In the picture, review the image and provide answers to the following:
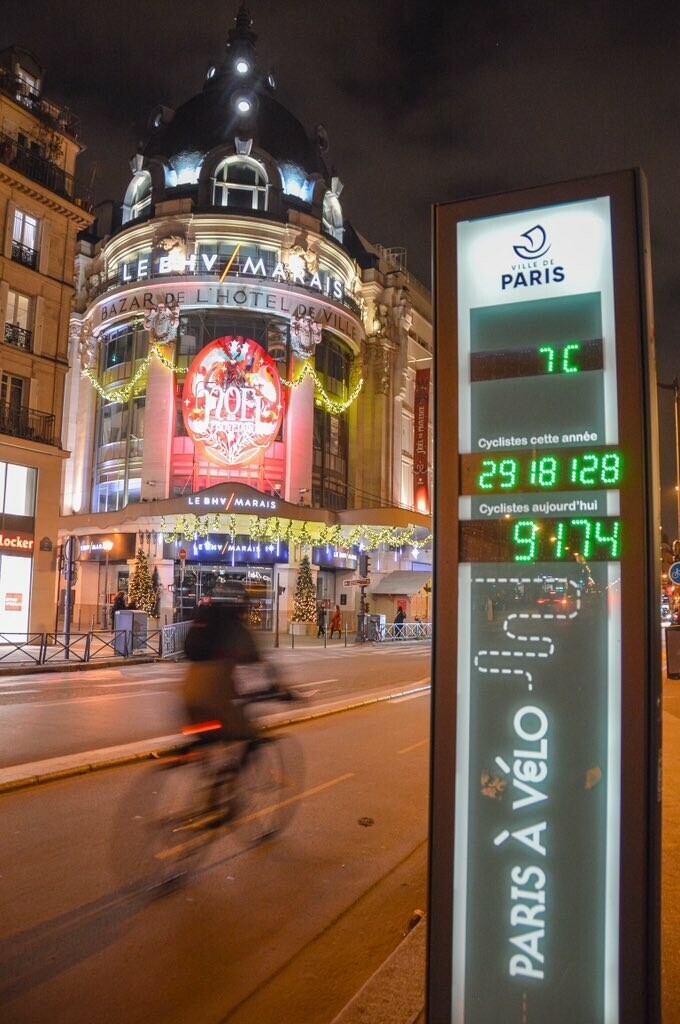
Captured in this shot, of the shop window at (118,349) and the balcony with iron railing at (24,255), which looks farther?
the shop window at (118,349)

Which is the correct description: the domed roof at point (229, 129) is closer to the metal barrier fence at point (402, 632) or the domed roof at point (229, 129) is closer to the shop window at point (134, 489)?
the shop window at point (134, 489)

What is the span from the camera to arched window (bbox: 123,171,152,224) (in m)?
51.7

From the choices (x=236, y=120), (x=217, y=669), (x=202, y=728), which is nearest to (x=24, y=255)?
(x=236, y=120)

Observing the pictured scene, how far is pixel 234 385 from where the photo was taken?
139 feet

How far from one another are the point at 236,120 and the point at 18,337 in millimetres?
28014

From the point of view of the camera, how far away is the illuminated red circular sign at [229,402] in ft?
139

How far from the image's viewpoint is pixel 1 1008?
3902 mm

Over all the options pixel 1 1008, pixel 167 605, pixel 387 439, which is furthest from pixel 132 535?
pixel 1 1008

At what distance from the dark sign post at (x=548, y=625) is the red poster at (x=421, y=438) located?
51.2 metres

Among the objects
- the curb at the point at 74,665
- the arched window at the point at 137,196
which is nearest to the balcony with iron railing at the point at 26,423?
the curb at the point at 74,665

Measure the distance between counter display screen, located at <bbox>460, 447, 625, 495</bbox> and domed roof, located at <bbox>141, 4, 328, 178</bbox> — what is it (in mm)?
50623

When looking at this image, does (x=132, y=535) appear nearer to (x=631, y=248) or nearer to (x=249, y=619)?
(x=249, y=619)

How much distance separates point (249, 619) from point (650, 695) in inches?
179

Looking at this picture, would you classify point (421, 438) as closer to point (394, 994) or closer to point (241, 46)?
point (241, 46)
